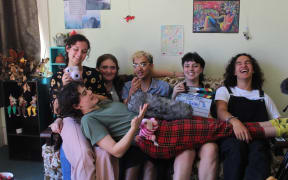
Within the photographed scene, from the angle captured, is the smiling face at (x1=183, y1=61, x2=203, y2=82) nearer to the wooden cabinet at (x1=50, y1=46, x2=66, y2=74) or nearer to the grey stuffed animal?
the grey stuffed animal

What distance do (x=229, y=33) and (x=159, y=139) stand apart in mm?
1451

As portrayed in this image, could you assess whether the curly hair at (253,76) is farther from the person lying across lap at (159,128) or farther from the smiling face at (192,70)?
the person lying across lap at (159,128)

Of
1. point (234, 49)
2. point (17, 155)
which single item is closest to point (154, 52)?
point (234, 49)

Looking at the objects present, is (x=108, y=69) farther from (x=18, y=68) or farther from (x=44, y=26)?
(x=44, y=26)

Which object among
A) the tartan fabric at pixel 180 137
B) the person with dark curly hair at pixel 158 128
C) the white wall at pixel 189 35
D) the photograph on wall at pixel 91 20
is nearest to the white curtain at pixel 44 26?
the white wall at pixel 189 35

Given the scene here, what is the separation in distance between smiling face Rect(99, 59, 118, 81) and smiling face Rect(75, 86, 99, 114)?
0.55 metres

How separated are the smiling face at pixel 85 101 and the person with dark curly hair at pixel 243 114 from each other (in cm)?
93

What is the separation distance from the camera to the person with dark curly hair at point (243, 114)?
4.49 ft

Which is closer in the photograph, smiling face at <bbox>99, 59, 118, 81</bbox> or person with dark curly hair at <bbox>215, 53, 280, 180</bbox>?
person with dark curly hair at <bbox>215, 53, 280, 180</bbox>

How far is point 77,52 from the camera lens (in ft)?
5.89

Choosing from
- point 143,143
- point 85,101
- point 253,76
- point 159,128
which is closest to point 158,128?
point 159,128

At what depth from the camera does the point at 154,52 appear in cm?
246

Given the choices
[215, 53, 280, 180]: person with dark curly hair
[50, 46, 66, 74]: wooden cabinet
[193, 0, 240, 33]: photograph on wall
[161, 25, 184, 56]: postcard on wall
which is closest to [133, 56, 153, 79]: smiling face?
[161, 25, 184, 56]: postcard on wall

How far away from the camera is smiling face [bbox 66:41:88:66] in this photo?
1.80m
